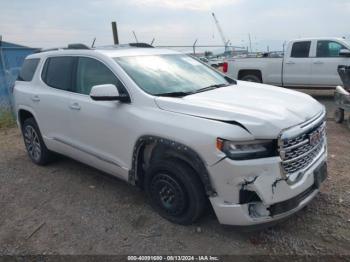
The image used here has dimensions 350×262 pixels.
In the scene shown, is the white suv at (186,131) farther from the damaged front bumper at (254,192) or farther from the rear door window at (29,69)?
the rear door window at (29,69)

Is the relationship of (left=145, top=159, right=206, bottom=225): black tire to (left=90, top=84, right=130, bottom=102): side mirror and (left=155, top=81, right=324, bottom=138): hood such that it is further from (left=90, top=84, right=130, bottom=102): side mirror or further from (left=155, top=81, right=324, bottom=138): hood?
(left=90, top=84, right=130, bottom=102): side mirror

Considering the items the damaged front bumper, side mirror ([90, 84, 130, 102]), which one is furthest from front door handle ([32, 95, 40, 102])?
the damaged front bumper

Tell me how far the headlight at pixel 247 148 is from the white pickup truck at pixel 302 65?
7803 millimetres

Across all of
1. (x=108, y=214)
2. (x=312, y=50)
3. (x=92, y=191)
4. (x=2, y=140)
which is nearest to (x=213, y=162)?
(x=108, y=214)

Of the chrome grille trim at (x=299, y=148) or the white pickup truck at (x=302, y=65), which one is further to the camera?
the white pickup truck at (x=302, y=65)

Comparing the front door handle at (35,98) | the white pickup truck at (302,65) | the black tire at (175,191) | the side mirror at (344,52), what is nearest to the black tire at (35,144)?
the front door handle at (35,98)

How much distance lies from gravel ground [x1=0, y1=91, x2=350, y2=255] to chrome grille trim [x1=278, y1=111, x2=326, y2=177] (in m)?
0.67

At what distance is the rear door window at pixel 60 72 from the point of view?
15.4ft

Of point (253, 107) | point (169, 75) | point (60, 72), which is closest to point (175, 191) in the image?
point (253, 107)

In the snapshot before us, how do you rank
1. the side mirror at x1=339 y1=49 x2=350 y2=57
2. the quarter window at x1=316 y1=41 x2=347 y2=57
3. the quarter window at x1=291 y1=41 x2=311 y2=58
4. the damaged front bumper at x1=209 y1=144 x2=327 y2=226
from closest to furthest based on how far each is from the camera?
the damaged front bumper at x1=209 y1=144 x2=327 y2=226 → the side mirror at x1=339 y1=49 x2=350 y2=57 → the quarter window at x1=316 y1=41 x2=347 y2=57 → the quarter window at x1=291 y1=41 x2=311 y2=58

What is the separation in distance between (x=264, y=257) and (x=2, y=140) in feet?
21.6

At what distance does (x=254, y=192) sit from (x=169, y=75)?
67.7 inches

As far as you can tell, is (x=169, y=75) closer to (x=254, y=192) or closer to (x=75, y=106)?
(x=75, y=106)

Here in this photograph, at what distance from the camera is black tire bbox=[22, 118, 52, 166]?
5.49 meters
